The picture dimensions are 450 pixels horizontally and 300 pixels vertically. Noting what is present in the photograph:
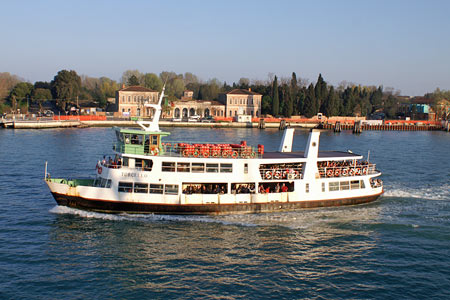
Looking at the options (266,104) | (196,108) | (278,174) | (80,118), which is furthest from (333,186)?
(266,104)

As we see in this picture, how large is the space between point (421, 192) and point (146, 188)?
79.1 ft

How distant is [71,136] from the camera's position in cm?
7944

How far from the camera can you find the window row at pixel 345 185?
31984mm

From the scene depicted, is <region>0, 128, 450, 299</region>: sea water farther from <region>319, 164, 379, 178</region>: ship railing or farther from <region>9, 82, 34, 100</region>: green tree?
<region>9, 82, 34, 100</region>: green tree

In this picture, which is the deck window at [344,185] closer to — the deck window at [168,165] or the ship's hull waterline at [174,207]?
the ship's hull waterline at [174,207]

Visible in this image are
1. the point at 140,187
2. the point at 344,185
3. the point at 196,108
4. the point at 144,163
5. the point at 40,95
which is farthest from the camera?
the point at 196,108

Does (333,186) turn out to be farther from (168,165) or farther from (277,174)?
(168,165)

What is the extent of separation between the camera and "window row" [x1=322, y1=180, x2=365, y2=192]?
32.0 meters

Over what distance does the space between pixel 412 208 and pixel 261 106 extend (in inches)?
3944

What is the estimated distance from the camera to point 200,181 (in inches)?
1151

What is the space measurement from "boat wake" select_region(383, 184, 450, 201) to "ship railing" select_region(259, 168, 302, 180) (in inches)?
421

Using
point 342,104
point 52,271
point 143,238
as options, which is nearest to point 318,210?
point 143,238

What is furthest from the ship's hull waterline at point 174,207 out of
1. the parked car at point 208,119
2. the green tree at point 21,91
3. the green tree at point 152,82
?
the green tree at point 152,82

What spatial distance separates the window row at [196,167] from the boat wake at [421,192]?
15.4 meters
